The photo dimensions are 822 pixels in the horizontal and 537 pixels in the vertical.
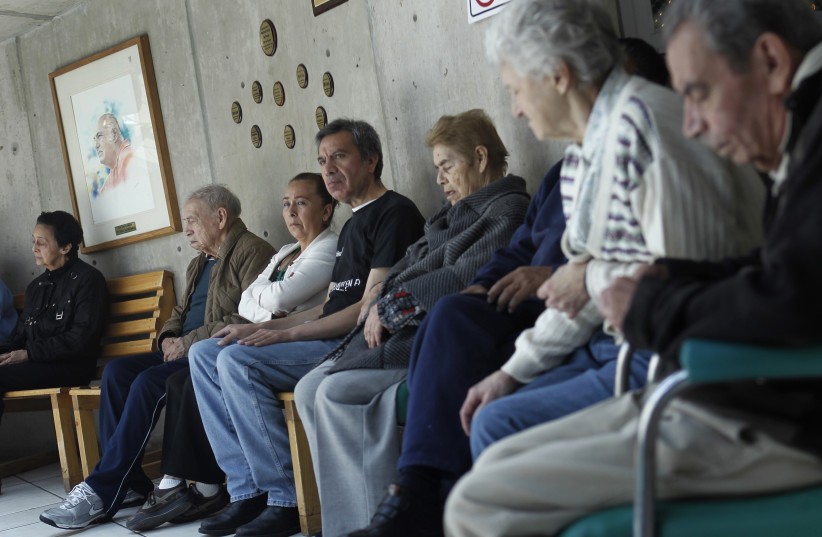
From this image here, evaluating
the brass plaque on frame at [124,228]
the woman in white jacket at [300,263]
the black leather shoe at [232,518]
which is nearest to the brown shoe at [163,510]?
the black leather shoe at [232,518]

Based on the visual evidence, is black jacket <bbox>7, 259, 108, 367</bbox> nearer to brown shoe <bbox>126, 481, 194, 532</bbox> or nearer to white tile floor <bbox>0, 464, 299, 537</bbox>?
white tile floor <bbox>0, 464, 299, 537</bbox>

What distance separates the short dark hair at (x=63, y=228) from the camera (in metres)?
5.07

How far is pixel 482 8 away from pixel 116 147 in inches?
108

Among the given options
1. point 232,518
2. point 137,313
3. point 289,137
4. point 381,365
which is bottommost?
point 232,518

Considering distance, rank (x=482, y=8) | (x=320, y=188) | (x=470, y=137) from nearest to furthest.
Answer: (x=470, y=137), (x=482, y=8), (x=320, y=188)

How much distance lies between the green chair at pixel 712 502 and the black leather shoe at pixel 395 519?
0.82 metres

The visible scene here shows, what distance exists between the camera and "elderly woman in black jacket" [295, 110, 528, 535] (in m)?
2.64

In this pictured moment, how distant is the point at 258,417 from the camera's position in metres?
3.21

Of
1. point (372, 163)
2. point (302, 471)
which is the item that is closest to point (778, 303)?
point (302, 471)

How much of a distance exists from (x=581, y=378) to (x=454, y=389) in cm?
42

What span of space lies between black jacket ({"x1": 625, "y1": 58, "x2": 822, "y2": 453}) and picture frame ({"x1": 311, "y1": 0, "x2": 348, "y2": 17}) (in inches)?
116

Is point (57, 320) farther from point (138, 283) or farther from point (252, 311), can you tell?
point (252, 311)

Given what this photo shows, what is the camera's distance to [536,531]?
1318 millimetres

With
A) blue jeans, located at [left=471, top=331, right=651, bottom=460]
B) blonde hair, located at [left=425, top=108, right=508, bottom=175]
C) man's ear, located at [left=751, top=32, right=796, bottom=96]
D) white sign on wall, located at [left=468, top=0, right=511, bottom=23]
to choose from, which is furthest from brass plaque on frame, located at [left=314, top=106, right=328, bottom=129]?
man's ear, located at [left=751, top=32, right=796, bottom=96]
